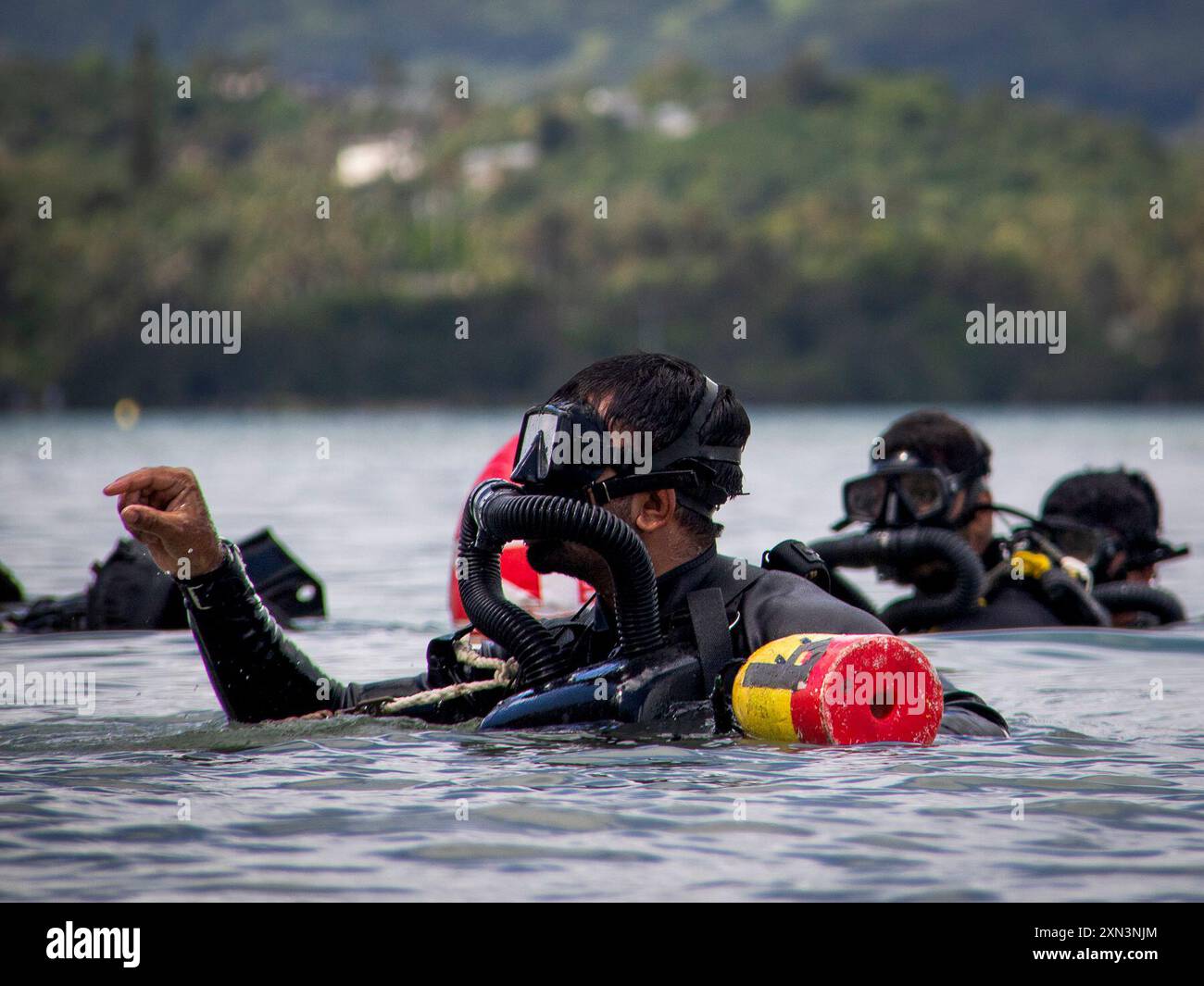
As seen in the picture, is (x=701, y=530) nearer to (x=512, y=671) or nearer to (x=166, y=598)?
(x=512, y=671)

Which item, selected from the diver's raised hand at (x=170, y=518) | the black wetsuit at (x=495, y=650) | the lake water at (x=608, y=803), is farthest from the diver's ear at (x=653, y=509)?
the diver's raised hand at (x=170, y=518)

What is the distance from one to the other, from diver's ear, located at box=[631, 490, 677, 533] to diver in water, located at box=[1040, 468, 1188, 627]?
439 cm

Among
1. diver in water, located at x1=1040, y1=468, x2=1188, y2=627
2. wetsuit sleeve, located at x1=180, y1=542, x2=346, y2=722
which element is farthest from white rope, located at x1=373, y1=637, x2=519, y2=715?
diver in water, located at x1=1040, y1=468, x2=1188, y2=627

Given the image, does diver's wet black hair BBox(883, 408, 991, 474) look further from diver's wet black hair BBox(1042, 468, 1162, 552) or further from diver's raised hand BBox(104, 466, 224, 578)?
diver's raised hand BBox(104, 466, 224, 578)

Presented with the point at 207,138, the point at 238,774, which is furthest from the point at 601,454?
the point at 207,138

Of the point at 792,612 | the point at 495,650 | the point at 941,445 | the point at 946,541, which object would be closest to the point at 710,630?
the point at 792,612

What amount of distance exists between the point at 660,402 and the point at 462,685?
1161 millimetres

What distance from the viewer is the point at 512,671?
5004mm

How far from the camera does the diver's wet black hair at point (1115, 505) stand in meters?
8.72

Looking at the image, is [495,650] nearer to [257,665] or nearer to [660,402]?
[257,665]

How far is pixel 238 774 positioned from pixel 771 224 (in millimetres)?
123709

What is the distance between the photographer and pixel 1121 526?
874cm

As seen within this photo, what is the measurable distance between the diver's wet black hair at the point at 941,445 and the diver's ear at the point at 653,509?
2848 millimetres

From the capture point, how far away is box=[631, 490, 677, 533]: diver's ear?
14.8 feet
